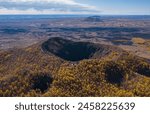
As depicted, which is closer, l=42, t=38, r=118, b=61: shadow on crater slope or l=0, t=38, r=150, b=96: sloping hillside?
l=0, t=38, r=150, b=96: sloping hillside

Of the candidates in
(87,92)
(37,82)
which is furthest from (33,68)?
(87,92)

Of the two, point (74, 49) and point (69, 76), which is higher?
point (69, 76)

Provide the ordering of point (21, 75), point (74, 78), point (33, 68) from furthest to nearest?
point (33, 68) < point (21, 75) < point (74, 78)

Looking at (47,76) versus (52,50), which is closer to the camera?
(47,76)

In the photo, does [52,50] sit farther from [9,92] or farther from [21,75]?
[9,92]

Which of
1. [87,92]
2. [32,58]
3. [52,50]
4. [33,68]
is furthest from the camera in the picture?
[52,50]

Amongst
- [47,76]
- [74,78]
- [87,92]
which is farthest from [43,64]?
[87,92]

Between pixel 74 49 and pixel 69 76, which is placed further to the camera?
pixel 74 49

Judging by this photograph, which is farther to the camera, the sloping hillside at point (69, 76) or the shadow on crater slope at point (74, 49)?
the shadow on crater slope at point (74, 49)
